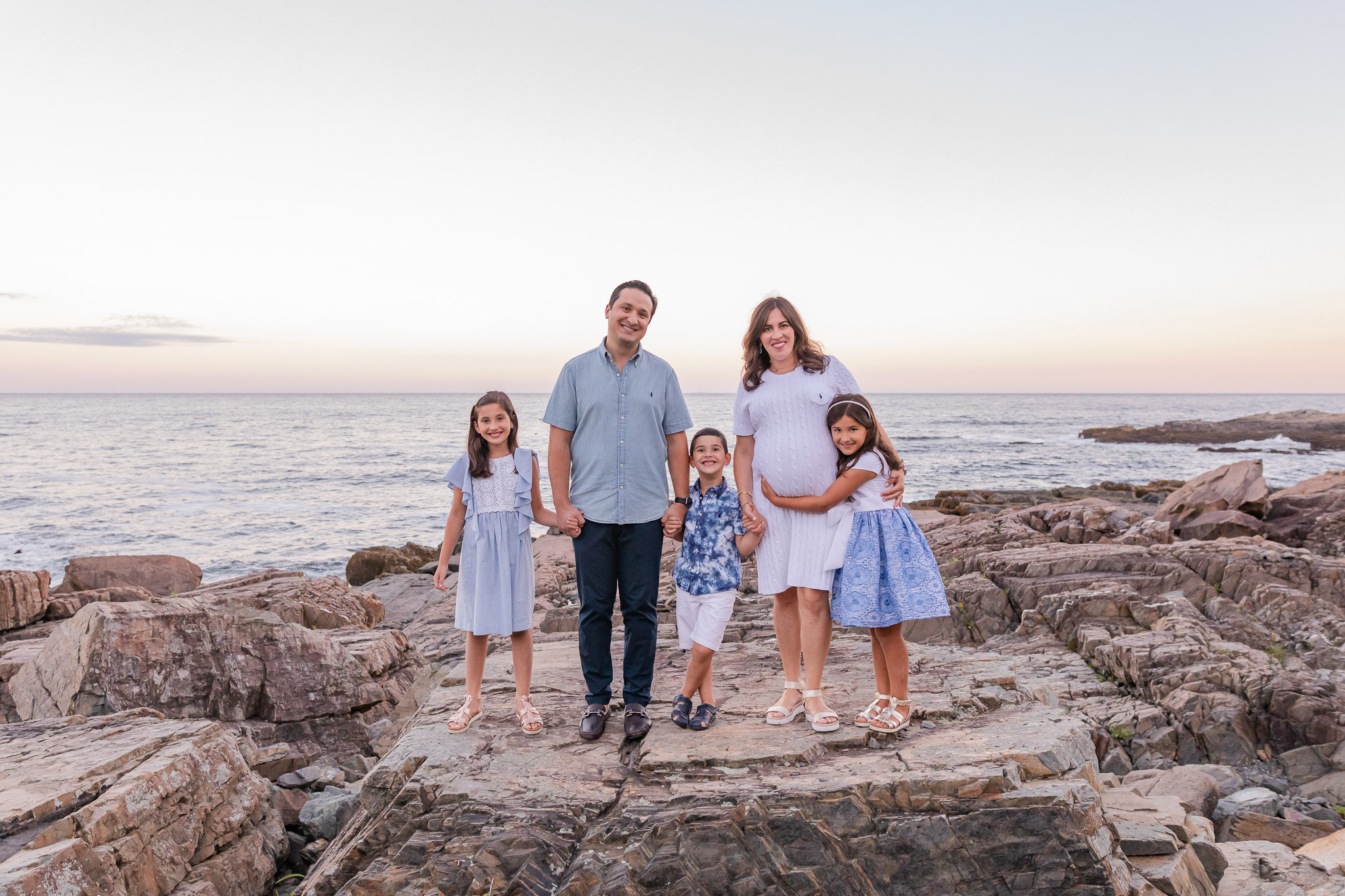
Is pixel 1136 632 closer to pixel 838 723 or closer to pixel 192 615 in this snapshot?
pixel 838 723

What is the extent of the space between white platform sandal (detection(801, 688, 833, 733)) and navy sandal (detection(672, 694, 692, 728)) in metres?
0.63

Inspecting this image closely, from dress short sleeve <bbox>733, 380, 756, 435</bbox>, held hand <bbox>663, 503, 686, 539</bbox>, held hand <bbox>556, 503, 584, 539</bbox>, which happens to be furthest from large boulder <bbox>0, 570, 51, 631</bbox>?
dress short sleeve <bbox>733, 380, 756, 435</bbox>

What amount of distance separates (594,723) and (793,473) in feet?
5.59

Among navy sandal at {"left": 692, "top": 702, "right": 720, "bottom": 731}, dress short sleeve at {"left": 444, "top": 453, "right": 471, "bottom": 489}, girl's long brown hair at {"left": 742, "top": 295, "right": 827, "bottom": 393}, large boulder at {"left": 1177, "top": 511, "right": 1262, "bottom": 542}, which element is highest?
girl's long brown hair at {"left": 742, "top": 295, "right": 827, "bottom": 393}

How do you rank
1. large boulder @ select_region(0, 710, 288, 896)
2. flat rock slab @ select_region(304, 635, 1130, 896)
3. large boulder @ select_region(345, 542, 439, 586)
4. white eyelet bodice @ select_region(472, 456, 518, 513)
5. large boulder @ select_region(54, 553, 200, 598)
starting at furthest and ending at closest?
large boulder @ select_region(345, 542, 439, 586) → large boulder @ select_region(54, 553, 200, 598) → white eyelet bodice @ select_region(472, 456, 518, 513) → large boulder @ select_region(0, 710, 288, 896) → flat rock slab @ select_region(304, 635, 1130, 896)

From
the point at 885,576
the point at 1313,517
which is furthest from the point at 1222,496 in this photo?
the point at 885,576

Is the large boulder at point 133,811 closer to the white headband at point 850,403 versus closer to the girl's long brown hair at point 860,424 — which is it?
the girl's long brown hair at point 860,424

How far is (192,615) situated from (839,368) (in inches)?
202

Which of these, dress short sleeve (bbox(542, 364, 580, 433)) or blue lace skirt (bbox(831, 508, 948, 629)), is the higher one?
dress short sleeve (bbox(542, 364, 580, 433))

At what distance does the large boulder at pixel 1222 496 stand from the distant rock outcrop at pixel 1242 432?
138ft

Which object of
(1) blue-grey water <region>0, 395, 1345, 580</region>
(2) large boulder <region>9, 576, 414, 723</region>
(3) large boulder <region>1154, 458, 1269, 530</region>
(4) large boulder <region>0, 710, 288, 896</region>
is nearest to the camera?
(4) large boulder <region>0, 710, 288, 896</region>

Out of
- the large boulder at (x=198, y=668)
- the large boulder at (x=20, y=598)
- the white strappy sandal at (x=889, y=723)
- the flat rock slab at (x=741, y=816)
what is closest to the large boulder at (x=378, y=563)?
the large boulder at (x=20, y=598)

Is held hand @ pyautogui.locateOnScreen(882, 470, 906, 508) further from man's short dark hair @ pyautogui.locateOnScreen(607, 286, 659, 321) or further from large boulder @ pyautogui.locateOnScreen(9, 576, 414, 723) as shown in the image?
large boulder @ pyautogui.locateOnScreen(9, 576, 414, 723)

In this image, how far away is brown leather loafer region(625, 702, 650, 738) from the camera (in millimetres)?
3967
